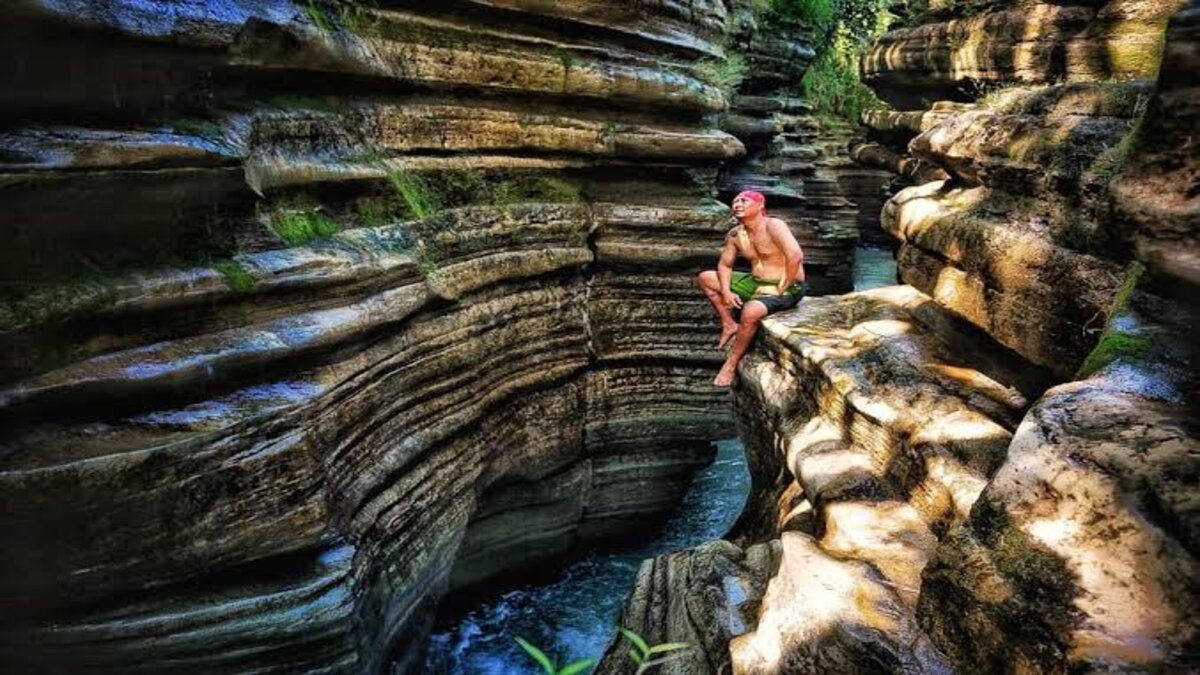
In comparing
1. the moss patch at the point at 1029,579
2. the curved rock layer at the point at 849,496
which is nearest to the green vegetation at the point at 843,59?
the curved rock layer at the point at 849,496

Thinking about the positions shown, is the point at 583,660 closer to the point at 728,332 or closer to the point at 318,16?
the point at 318,16

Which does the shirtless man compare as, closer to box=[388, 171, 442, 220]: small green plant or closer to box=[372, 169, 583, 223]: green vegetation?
box=[372, 169, 583, 223]: green vegetation

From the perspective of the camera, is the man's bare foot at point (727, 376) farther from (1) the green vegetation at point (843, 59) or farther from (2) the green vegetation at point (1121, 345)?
(1) the green vegetation at point (843, 59)

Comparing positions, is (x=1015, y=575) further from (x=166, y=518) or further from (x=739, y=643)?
(x=166, y=518)

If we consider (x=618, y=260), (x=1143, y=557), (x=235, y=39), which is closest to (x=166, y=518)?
(x=235, y=39)

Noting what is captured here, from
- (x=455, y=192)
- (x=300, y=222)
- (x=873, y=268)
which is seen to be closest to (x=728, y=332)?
(x=455, y=192)

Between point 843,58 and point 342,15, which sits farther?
point 843,58

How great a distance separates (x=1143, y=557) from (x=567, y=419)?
4.91 metres

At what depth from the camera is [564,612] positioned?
658 centimetres

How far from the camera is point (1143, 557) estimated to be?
1.97 metres

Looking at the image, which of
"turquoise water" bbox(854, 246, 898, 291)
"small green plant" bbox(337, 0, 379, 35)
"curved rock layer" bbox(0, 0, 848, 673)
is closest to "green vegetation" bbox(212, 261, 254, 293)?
"curved rock layer" bbox(0, 0, 848, 673)

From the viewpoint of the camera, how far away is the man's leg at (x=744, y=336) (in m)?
5.96

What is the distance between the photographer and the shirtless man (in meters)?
6.07

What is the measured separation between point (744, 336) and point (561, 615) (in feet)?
9.51
